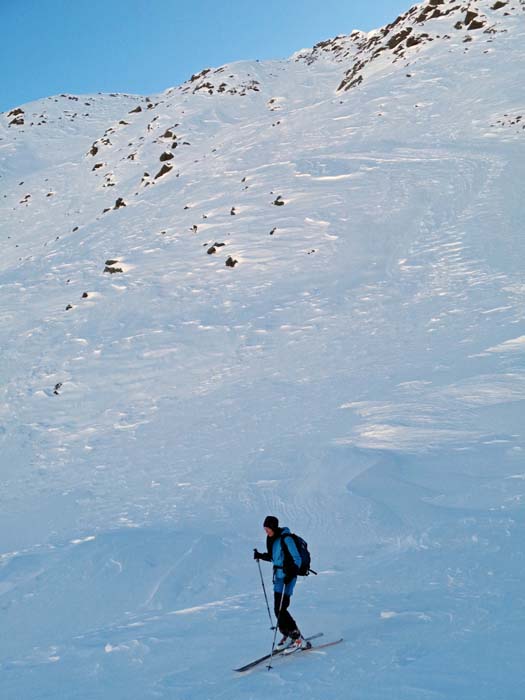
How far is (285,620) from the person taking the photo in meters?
5.76

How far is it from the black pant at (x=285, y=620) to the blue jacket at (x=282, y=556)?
8 cm

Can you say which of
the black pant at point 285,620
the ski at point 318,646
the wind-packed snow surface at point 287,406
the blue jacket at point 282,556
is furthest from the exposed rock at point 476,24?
the ski at point 318,646

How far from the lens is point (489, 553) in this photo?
6629mm

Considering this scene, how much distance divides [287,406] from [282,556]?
755 centimetres

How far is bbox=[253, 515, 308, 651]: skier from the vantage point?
569cm

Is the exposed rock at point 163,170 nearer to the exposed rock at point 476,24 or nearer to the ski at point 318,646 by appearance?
the exposed rock at point 476,24

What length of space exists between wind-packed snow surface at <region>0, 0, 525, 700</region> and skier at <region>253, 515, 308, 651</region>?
0.84 feet

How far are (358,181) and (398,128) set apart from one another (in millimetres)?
6219

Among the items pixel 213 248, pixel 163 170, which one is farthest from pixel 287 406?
pixel 163 170

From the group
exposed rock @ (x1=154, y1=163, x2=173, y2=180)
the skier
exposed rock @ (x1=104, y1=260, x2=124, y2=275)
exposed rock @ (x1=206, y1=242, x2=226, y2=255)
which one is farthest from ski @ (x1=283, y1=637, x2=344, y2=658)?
exposed rock @ (x1=154, y1=163, x2=173, y2=180)

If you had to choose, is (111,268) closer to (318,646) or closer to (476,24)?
(318,646)

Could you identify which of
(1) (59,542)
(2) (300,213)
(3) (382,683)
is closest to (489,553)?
(3) (382,683)

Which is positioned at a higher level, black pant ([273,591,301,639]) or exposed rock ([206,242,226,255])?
exposed rock ([206,242,226,255])

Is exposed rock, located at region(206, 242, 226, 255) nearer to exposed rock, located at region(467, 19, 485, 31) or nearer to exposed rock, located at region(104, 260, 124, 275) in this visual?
exposed rock, located at region(104, 260, 124, 275)
